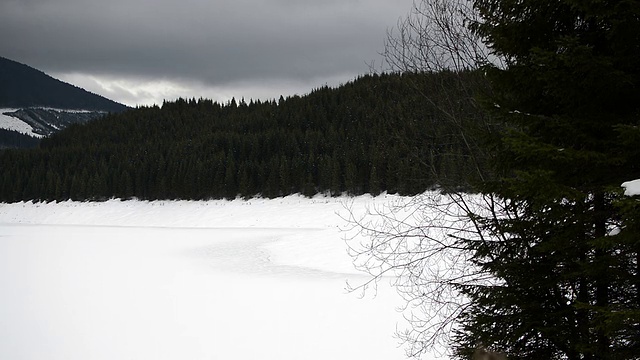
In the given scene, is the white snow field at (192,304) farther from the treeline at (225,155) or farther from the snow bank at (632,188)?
the treeline at (225,155)

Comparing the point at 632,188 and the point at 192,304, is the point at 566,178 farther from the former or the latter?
the point at 192,304

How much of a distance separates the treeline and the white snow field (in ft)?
50.6

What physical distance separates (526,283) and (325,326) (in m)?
8.45

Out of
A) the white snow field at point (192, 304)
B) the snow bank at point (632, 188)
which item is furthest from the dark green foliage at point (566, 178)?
the white snow field at point (192, 304)

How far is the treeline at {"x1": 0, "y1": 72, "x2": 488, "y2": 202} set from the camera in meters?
68.6

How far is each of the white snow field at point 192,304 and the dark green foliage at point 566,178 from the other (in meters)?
1.93

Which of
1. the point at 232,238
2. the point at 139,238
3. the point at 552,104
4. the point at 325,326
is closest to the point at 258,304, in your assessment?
the point at 325,326

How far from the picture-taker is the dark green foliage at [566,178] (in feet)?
12.2

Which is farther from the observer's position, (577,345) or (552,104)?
(552,104)

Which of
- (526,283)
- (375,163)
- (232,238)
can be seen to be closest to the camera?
(526,283)

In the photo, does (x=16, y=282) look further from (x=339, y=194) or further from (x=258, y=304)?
(x=339, y=194)

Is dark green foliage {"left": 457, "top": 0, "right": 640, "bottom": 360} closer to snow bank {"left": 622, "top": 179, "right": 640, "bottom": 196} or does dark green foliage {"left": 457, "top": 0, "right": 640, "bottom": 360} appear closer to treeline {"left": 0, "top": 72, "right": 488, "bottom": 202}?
snow bank {"left": 622, "top": 179, "right": 640, "bottom": 196}

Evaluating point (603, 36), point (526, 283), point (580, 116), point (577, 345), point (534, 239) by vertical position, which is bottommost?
point (577, 345)

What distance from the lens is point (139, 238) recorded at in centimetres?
3559
